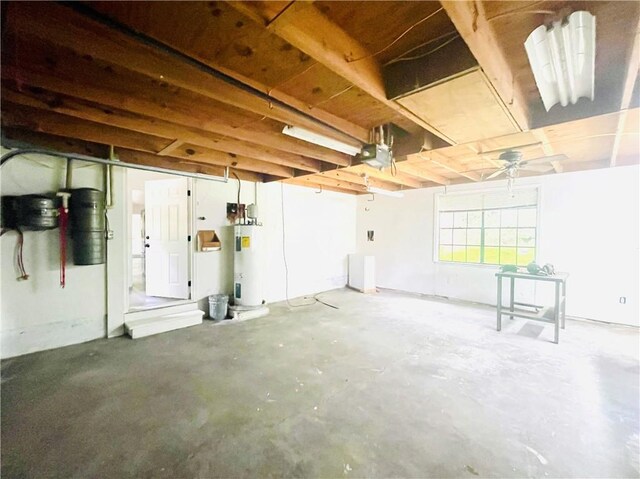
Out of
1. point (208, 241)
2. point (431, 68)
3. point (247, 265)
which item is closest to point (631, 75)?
point (431, 68)

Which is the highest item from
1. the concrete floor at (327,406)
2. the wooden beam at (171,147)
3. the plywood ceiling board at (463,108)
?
the wooden beam at (171,147)

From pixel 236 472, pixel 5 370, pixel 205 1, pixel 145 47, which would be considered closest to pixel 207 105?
pixel 145 47

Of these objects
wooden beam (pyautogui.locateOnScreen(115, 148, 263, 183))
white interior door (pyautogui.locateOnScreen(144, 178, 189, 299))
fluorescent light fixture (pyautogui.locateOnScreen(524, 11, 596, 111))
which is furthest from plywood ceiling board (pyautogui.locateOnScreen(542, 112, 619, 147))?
white interior door (pyautogui.locateOnScreen(144, 178, 189, 299))

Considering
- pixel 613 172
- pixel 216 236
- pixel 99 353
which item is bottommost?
pixel 99 353

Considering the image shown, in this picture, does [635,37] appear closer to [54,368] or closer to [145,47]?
[145,47]

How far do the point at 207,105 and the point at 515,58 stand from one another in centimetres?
228

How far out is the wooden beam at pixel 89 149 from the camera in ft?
9.24

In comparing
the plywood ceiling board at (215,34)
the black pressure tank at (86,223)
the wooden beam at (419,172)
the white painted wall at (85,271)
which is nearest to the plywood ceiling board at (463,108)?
the plywood ceiling board at (215,34)

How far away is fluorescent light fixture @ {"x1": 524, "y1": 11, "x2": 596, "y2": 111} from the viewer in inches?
50.6

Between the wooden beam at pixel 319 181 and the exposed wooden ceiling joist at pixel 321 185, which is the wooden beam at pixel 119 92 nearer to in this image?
the wooden beam at pixel 319 181

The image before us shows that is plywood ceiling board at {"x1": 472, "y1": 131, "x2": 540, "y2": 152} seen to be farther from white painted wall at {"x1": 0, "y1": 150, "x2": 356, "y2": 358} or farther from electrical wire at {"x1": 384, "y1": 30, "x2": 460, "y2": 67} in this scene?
white painted wall at {"x1": 0, "y1": 150, "x2": 356, "y2": 358}

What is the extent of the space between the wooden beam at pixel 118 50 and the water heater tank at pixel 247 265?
103 inches

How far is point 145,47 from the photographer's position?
1479 millimetres

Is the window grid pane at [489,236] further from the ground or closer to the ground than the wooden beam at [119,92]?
closer to the ground
